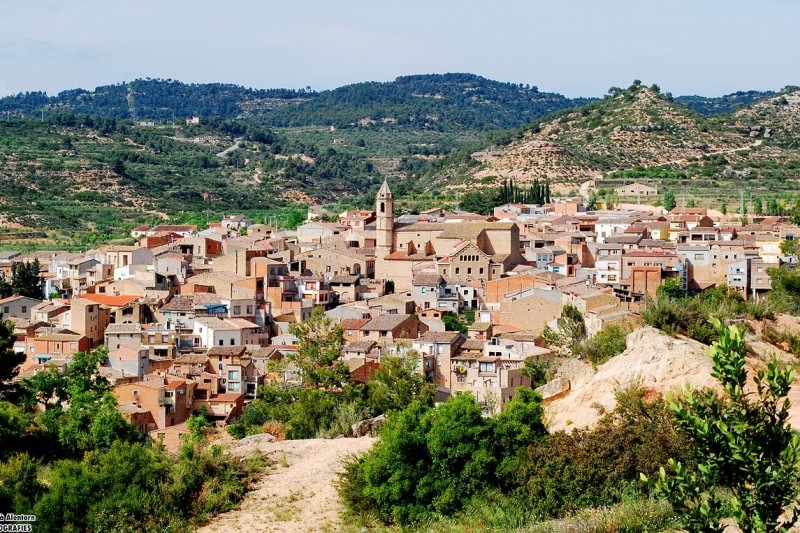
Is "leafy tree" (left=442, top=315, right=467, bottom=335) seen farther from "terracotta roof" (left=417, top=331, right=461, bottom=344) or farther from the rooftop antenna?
the rooftop antenna

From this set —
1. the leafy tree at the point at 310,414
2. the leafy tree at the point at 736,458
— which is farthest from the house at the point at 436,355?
the leafy tree at the point at 736,458

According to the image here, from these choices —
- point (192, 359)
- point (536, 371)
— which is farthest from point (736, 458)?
point (192, 359)

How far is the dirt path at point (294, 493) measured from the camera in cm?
1313

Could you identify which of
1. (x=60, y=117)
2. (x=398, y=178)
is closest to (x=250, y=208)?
(x=398, y=178)

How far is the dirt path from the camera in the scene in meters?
13.1

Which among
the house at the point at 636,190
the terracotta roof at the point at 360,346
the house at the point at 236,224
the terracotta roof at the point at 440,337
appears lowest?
the terracotta roof at the point at 360,346

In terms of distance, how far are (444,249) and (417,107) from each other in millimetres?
126204

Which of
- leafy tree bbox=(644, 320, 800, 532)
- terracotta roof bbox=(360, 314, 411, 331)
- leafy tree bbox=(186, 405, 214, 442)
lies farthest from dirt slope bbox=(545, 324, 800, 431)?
terracotta roof bbox=(360, 314, 411, 331)

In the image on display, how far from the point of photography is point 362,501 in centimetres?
1340

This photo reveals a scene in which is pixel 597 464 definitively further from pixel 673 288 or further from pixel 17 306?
pixel 17 306

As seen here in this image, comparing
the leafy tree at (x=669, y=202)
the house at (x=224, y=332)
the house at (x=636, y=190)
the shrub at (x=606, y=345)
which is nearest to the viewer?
the shrub at (x=606, y=345)

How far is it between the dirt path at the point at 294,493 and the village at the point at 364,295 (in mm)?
7794

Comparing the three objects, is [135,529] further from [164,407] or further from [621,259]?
[621,259]

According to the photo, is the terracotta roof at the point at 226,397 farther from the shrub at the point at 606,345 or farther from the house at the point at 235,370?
the shrub at the point at 606,345
